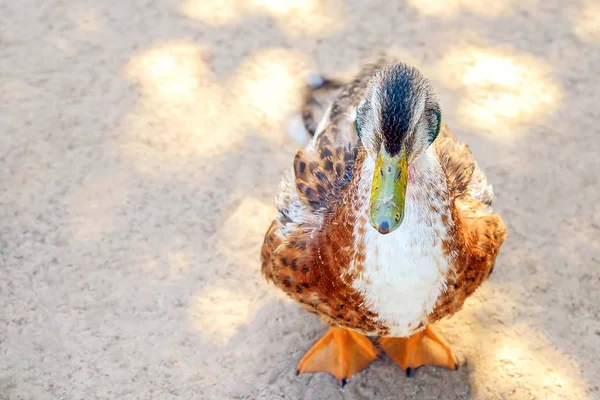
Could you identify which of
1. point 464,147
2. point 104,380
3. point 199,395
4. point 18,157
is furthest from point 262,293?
point 18,157

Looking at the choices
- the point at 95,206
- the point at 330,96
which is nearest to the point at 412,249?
the point at 330,96

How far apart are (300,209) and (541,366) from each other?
49.1 inches

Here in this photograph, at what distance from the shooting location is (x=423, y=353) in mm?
3039

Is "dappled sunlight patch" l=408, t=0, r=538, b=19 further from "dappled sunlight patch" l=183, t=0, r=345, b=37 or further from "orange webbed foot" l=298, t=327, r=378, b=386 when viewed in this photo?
"orange webbed foot" l=298, t=327, r=378, b=386

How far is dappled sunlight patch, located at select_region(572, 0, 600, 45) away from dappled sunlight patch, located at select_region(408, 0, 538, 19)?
0.30m

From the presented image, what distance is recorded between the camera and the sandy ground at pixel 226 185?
3.08 meters

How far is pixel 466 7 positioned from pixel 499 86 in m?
0.72

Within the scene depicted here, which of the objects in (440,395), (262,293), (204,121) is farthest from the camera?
(204,121)

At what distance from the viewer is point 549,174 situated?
371cm

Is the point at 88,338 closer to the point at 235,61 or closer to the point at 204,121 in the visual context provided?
the point at 204,121

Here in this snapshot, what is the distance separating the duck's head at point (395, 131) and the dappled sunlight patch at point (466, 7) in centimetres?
248

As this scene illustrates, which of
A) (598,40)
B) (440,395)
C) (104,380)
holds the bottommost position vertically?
(104,380)

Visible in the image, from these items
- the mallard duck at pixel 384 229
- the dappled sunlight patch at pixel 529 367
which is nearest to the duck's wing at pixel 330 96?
the mallard duck at pixel 384 229

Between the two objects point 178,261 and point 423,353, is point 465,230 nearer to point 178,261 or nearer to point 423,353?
point 423,353
